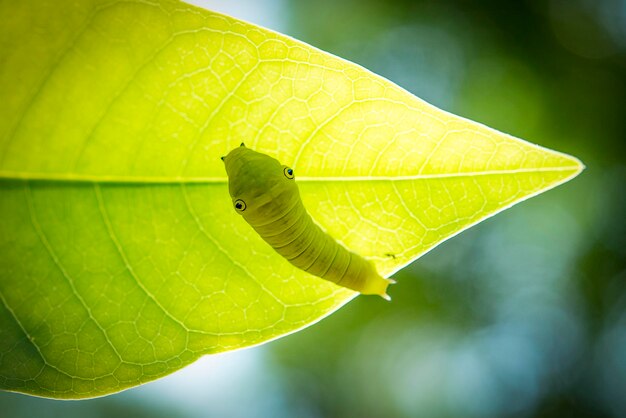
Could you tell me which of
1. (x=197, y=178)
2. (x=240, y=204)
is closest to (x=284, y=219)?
(x=240, y=204)

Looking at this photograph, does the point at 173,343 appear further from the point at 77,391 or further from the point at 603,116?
the point at 603,116

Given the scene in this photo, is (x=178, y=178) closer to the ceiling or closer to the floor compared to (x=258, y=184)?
closer to the ceiling

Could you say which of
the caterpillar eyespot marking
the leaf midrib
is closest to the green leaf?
the leaf midrib

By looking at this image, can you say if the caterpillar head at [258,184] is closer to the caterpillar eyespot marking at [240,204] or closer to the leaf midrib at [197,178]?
the caterpillar eyespot marking at [240,204]

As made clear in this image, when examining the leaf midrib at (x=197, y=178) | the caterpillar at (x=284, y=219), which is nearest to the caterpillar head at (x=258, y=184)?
the caterpillar at (x=284, y=219)

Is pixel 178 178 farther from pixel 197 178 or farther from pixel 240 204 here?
pixel 240 204

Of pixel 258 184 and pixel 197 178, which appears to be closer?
pixel 258 184

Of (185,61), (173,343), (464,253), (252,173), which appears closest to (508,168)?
Answer: (252,173)
